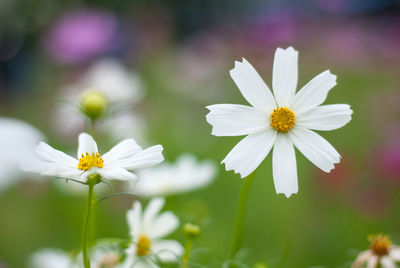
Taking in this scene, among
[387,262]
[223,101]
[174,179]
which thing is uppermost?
[223,101]

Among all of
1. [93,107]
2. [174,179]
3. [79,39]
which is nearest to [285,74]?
[93,107]

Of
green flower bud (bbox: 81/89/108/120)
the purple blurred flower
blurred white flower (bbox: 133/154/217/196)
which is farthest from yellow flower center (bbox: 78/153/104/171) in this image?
the purple blurred flower

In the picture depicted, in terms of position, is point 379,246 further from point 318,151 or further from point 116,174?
point 116,174

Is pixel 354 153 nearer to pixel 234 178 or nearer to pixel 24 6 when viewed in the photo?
pixel 234 178

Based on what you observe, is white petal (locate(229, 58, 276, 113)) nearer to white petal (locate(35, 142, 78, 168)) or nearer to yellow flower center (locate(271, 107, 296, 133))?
yellow flower center (locate(271, 107, 296, 133))

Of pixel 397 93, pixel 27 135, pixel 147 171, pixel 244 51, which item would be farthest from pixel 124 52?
pixel 27 135

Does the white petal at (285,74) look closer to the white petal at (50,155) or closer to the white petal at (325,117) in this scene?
the white petal at (325,117)

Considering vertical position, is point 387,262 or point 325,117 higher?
point 325,117
